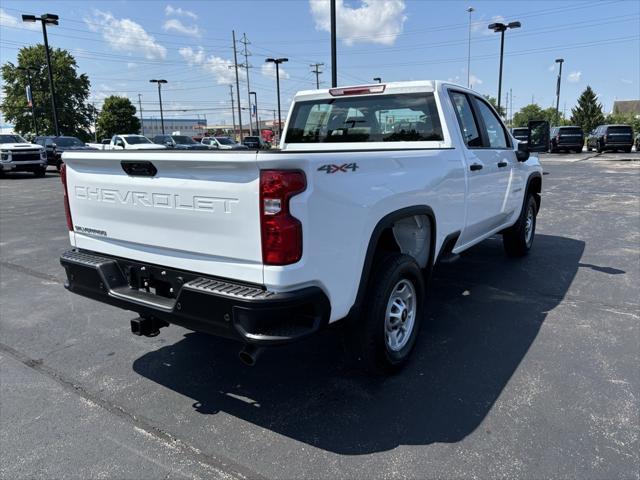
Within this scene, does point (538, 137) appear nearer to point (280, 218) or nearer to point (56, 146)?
point (280, 218)

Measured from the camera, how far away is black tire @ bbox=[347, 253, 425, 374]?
312 centimetres

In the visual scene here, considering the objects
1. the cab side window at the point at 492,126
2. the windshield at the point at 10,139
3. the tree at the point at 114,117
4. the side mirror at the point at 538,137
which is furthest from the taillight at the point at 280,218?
the tree at the point at 114,117

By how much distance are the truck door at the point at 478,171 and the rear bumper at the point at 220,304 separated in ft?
7.82

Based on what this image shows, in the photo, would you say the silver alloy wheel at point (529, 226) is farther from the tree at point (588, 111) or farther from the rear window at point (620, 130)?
the tree at point (588, 111)

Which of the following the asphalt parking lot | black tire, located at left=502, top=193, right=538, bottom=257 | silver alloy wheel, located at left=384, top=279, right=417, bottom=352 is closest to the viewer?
the asphalt parking lot

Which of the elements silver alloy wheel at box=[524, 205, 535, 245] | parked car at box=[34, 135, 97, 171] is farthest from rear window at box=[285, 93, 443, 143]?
parked car at box=[34, 135, 97, 171]

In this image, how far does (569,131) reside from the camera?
3200 centimetres

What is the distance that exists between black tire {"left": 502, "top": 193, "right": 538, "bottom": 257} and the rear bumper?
4.46 m

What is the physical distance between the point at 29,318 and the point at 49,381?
150 cm

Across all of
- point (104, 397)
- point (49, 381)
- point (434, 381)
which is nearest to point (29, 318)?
point (49, 381)

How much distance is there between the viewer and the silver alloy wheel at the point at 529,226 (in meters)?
6.63

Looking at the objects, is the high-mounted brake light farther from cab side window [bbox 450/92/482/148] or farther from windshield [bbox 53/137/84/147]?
windshield [bbox 53/137/84/147]

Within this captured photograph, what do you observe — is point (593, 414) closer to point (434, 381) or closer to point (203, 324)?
point (434, 381)

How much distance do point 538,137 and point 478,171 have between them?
5.82 ft
